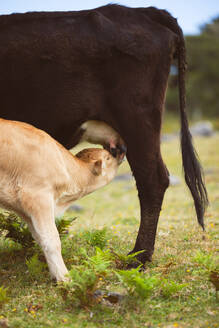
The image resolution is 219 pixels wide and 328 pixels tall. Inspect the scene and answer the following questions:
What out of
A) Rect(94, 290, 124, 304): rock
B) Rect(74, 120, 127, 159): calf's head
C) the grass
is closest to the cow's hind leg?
Rect(74, 120, 127, 159): calf's head

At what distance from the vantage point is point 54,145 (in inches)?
180

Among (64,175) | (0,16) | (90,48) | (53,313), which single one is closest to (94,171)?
(64,175)

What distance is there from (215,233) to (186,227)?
66 centimetres

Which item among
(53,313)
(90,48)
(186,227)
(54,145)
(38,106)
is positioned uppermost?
(90,48)

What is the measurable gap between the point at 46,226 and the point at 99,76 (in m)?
1.80

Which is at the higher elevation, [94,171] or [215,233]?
[94,171]

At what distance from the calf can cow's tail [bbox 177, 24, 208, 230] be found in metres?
1.71

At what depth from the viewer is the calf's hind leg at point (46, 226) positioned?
→ 4191 mm

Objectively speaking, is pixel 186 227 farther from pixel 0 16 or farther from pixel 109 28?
pixel 0 16

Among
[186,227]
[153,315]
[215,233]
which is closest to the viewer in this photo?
[153,315]

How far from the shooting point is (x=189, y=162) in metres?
5.60

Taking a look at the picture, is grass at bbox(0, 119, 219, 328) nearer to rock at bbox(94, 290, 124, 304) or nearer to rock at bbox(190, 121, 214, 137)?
rock at bbox(94, 290, 124, 304)

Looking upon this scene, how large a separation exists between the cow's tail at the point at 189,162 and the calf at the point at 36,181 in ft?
5.60

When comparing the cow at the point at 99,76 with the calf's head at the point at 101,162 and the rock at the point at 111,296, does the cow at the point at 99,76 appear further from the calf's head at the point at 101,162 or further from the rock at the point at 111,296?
the rock at the point at 111,296
